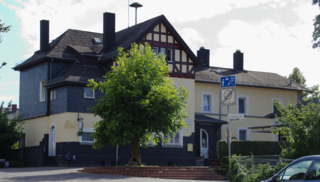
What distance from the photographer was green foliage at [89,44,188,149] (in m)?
21.5

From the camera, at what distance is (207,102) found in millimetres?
36594

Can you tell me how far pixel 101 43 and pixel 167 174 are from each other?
17423 millimetres

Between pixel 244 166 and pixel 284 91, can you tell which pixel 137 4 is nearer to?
pixel 284 91

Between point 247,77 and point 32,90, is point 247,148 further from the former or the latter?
point 32,90

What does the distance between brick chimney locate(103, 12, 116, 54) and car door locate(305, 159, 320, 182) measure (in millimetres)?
24241

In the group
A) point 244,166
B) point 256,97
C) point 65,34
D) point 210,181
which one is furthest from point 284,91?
point 244,166

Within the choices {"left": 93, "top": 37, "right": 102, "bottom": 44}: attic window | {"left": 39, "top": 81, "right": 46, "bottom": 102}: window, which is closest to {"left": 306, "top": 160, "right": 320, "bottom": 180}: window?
{"left": 39, "top": 81, "right": 46, "bottom": 102}: window

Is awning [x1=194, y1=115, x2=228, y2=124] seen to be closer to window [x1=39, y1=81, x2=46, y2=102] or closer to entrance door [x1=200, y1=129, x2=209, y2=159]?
entrance door [x1=200, y1=129, x2=209, y2=159]

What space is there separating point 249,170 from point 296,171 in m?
5.20

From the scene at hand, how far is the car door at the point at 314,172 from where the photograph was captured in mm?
10039

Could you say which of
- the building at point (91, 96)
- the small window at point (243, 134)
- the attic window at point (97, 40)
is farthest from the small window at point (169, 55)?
the small window at point (243, 134)

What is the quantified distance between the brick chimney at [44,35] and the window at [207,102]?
12.9 meters

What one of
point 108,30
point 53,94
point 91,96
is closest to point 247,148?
point 91,96

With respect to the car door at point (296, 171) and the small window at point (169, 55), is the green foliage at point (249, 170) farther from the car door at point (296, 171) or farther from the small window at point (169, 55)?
the small window at point (169, 55)
